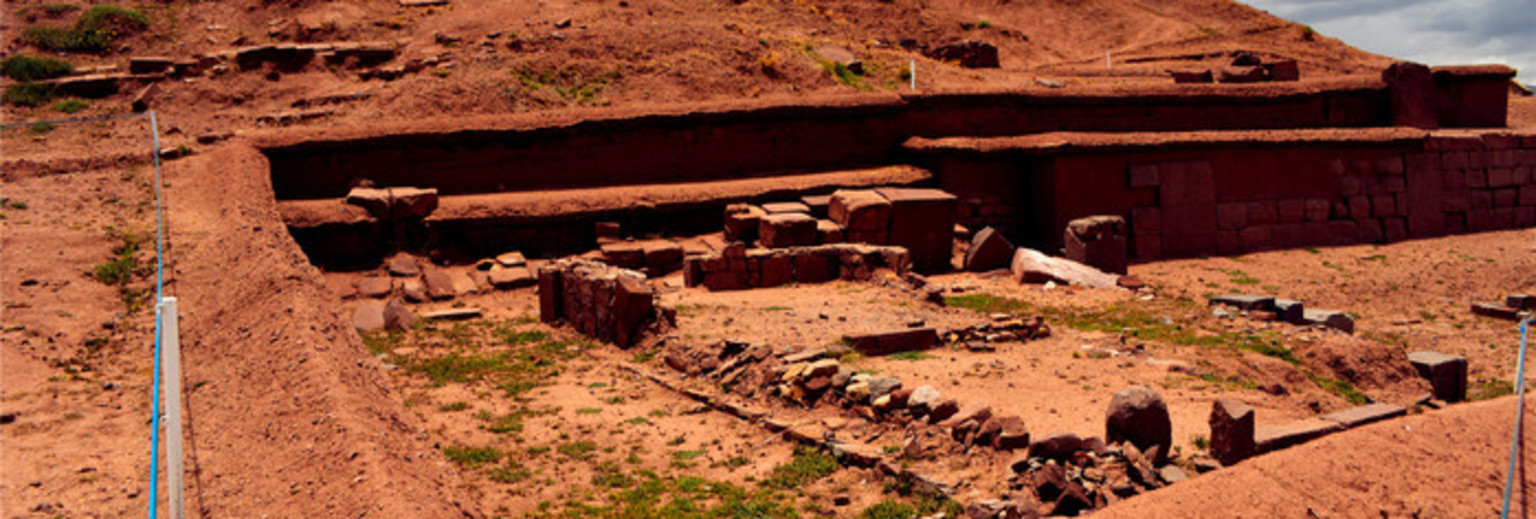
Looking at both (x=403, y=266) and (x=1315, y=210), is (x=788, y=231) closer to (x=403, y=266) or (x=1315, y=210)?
(x=403, y=266)

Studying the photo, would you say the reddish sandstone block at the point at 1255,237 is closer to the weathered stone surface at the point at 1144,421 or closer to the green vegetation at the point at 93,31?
the weathered stone surface at the point at 1144,421

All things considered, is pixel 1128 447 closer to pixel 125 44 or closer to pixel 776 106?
pixel 776 106

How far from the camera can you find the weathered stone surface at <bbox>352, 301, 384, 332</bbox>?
12617 mm

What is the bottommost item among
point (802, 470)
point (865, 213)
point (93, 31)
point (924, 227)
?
point (802, 470)

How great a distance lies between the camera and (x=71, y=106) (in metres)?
18.7

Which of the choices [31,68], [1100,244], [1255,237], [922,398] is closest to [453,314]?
[922,398]

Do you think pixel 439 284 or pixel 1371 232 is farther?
pixel 1371 232

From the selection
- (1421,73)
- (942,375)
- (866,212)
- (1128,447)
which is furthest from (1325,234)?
(1128,447)

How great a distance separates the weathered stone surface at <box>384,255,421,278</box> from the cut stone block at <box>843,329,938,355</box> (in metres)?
6.76

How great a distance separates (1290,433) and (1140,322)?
4762mm

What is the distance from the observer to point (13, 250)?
10.2m

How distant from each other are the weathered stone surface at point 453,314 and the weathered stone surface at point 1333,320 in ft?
31.4

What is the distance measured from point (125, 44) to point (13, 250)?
522 inches

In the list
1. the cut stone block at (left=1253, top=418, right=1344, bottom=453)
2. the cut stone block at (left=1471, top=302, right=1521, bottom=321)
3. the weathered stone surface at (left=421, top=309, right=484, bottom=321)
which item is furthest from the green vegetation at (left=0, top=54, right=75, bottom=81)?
the cut stone block at (left=1471, top=302, right=1521, bottom=321)
